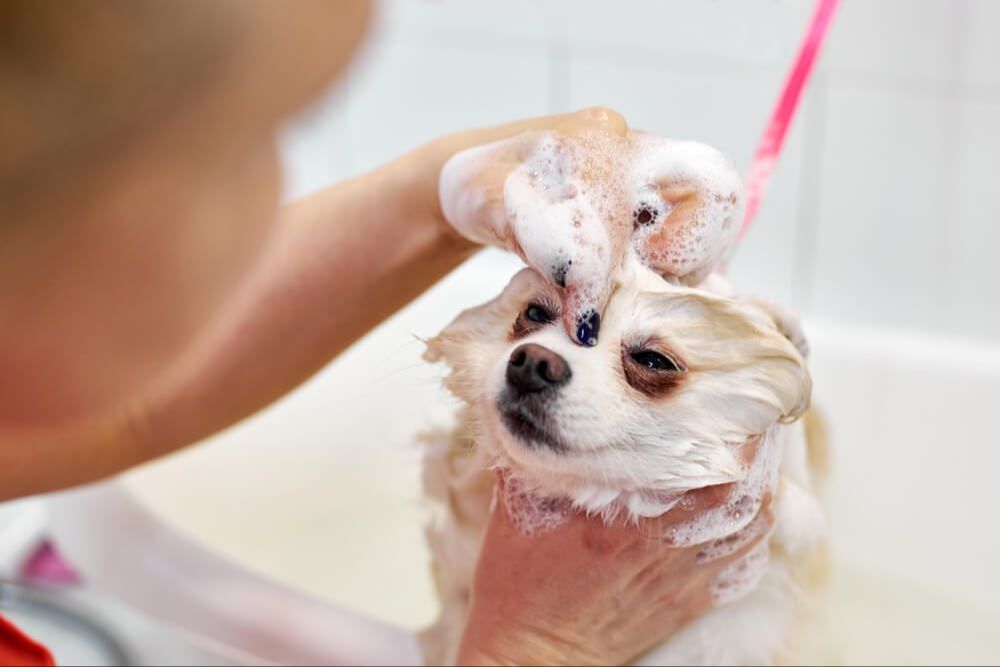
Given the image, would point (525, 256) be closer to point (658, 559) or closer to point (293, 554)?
point (658, 559)

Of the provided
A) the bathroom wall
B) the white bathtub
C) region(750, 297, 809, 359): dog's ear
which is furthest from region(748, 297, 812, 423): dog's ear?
the bathroom wall

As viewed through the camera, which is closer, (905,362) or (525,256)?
(525,256)

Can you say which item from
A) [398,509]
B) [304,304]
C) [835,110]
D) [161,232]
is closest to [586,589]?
[304,304]

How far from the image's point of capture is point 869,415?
132 cm

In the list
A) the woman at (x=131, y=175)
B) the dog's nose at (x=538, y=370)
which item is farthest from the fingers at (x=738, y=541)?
Result: the woman at (x=131, y=175)

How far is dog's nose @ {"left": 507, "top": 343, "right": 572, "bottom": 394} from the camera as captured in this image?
0.62m

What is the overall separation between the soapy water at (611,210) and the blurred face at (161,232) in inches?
12.7

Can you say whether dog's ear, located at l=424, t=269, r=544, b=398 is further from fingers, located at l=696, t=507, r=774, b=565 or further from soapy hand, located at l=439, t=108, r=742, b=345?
fingers, located at l=696, t=507, r=774, b=565

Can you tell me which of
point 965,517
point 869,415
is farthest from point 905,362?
point 965,517

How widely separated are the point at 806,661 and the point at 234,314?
1.99ft

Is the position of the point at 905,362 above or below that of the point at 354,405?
above

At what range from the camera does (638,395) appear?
0.64 m

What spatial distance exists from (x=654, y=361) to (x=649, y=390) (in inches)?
0.7

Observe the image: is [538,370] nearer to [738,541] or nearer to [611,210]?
[611,210]
